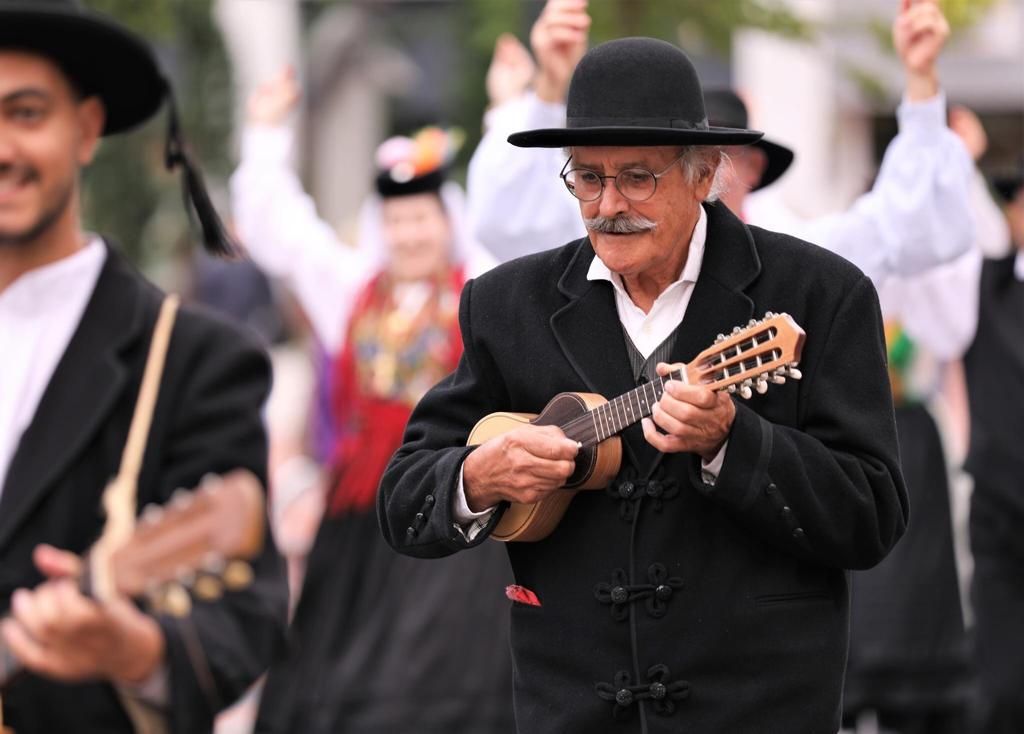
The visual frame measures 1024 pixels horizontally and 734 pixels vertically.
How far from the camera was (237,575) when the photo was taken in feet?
A: 12.5

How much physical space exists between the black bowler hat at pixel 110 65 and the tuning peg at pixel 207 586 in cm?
88

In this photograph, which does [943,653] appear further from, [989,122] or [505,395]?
[989,122]

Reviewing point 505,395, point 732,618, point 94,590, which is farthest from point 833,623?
point 94,590

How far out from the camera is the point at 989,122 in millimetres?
22141

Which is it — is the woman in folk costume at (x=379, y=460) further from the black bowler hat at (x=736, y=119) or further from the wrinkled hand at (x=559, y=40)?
the wrinkled hand at (x=559, y=40)

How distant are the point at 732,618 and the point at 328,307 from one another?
4.81 meters

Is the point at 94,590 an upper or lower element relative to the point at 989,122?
upper

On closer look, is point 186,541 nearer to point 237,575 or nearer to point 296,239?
point 237,575

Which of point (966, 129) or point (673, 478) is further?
point (966, 129)

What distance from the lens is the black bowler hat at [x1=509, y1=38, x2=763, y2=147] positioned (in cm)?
346

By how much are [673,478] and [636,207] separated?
45 centimetres

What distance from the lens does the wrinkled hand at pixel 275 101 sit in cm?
763

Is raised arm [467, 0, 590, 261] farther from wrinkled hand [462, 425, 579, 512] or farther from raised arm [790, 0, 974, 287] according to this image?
wrinkled hand [462, 425, 579, 512]

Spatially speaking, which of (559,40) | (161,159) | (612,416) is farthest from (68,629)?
(161,159)
